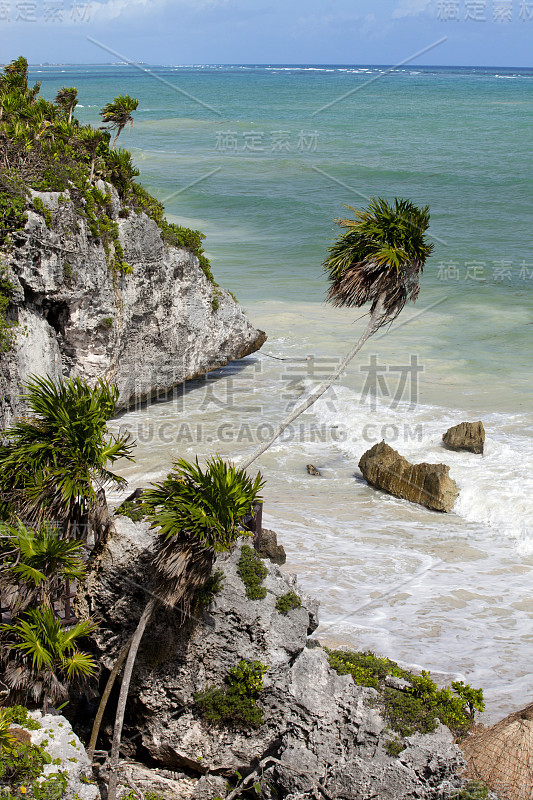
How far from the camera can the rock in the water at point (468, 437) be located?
55.7 ft

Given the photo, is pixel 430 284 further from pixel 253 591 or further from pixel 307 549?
pixel 253 591

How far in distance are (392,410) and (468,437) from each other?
2.98 metres

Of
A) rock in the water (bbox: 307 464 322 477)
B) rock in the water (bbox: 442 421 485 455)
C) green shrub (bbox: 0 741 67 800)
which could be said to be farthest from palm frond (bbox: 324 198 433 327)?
green shrub (bbox: 0 741 67 800)

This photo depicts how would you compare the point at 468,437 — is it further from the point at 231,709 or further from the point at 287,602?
the point at 231,709

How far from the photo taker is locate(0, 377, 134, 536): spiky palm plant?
7.96 metres

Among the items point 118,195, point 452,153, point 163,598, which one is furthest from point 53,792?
point 452,153

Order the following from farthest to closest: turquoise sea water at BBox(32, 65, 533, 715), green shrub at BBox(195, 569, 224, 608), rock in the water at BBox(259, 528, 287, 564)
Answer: rock in the water at BBox(259, 528, 287, 564)
turquoise sea water at BBox(32, 65, 533, 715)
green shrub at BBox(195, 569, 224, 608)

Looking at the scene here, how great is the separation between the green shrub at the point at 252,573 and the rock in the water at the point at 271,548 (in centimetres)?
346

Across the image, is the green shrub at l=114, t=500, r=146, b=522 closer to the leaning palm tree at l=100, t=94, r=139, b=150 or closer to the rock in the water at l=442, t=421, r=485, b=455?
the rock in the water at l=442, t=421, r=485, b=455

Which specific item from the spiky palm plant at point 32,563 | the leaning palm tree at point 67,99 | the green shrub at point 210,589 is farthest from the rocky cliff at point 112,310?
the green shrub at point 210,589

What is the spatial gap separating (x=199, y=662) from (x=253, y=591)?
0.96 m

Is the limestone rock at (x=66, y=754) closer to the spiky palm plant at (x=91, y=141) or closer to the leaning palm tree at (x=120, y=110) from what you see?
the spiky palm plant at (x=91, y=141)

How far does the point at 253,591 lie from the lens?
8.62m

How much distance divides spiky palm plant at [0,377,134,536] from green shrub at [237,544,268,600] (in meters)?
1.68
